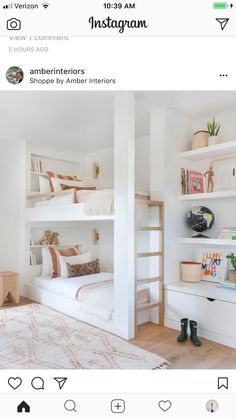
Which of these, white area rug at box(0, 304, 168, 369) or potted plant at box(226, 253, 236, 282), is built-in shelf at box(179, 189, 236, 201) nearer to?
potted plant at box(226, 253, 236, 282)

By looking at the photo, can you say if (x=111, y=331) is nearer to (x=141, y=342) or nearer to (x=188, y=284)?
(x=141, y=342)

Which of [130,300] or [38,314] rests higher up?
[130,300]

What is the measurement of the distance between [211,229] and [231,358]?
108 cm

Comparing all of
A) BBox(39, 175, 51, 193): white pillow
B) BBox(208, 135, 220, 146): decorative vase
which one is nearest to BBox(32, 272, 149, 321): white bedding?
BBox(39, 175, 51, 193): white pillow

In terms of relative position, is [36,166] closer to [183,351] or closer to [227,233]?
[227,233]

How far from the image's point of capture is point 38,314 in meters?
2.43

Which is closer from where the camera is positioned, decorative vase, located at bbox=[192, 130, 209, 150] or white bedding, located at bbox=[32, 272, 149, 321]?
white bedding, located at bbox=[32, 272, 149, 321]

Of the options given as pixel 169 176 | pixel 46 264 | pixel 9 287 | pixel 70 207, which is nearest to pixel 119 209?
pixel 169 176

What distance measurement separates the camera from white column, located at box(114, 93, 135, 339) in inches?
74.8

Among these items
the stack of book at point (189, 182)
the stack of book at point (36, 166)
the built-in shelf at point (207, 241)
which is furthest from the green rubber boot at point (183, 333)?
the stack of book at point (36, 166)

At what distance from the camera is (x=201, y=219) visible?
7.47ft
